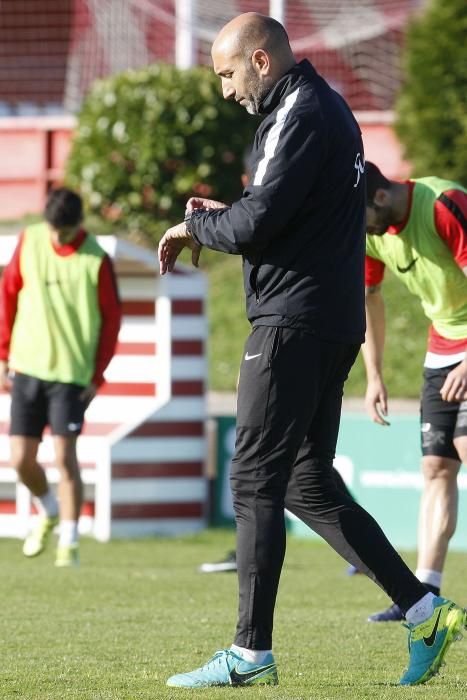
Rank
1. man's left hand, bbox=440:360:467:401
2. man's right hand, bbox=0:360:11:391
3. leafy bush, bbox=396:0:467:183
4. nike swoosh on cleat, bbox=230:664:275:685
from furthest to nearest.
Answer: leafy bush, bbox=396:0:467:183, man's right hand, bbox=0:360:11:391, man's left hand, bbox=440:360:467:401, nike swoosh on cleat, bbox=230:664:275:685

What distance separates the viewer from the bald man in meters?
4.51

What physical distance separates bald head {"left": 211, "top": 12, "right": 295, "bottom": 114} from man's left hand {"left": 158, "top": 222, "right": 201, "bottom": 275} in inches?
17.5

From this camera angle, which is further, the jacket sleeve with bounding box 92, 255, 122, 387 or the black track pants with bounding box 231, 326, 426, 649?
the jacket sleeve with bounding box 92, 255, 122, 387

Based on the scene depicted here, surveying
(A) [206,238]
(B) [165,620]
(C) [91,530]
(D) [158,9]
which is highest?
(D) [158,9]

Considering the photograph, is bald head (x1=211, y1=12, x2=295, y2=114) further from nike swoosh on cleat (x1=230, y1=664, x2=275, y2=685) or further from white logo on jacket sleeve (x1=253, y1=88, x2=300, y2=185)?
nike swoosh on cleat (x1=230, y1=664, x2=275, y2=685)

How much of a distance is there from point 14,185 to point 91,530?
12.8 metres

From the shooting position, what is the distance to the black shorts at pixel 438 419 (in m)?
6.44

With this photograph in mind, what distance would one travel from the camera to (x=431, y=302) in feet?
21.0

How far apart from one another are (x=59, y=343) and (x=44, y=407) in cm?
39

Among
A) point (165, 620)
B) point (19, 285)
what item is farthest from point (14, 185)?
point (165, 620)

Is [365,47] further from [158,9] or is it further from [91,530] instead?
[91,530]

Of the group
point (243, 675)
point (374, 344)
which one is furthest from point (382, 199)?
point (243, 675)

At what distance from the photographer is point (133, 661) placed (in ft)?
16.7

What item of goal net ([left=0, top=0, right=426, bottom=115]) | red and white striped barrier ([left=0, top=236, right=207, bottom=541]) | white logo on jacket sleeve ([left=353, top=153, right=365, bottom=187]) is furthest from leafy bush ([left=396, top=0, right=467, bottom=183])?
white logo on jacket sleeve ([left=353, top=153, right=365, bottom=187])
